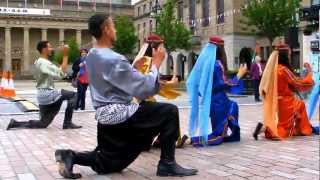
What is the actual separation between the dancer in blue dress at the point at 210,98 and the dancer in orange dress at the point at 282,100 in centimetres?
76

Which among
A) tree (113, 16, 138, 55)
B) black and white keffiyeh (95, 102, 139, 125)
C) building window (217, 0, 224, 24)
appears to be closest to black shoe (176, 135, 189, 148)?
black and white keffiyeh (95, 102, 139, 125)

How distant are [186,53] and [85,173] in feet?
157

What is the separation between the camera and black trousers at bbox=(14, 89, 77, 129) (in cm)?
1086

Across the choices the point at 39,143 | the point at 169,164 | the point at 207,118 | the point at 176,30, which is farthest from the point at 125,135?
the point at 176,30

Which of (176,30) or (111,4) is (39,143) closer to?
(176,30)

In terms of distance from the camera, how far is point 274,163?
6.77 m

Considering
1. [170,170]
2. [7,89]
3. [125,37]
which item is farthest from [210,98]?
[125,37]

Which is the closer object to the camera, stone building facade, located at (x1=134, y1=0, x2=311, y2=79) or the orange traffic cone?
the orange traffic cone

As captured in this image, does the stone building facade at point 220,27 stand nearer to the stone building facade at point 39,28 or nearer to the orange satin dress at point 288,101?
the orange satin dress at point 288,101

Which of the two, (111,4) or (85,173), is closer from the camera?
(85,173)

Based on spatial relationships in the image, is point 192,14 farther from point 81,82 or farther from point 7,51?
point 7,51

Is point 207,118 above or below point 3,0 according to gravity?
below

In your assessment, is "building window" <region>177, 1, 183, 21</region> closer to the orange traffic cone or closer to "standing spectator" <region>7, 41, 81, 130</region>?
the orange traffic cone

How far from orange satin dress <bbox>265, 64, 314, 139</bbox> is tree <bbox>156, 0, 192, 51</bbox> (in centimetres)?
3642
